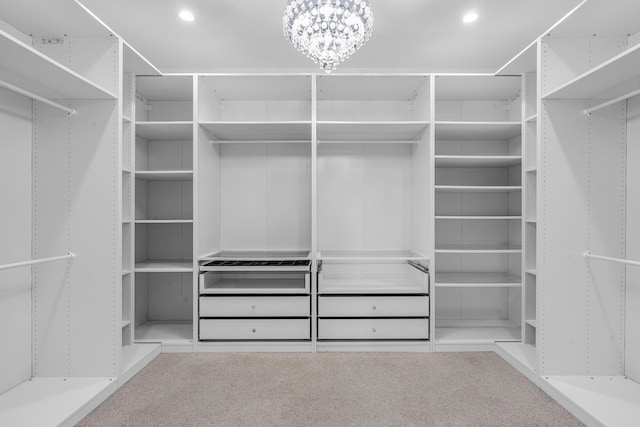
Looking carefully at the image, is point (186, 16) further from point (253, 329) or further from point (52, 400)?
point (52, 400)

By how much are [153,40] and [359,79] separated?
176 centimetres

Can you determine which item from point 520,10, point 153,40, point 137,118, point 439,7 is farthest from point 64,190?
point 520,10

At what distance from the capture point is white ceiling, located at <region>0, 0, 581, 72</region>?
7.97ft

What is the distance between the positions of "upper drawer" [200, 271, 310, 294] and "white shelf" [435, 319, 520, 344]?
1.29 meters

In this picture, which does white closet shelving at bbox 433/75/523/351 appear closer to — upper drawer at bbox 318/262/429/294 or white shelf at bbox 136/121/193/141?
upper drawer at bbox 318/262/429/294

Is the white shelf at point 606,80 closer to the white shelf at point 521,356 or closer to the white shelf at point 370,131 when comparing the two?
the white shelf at point 370,131

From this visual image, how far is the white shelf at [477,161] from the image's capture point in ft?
9.46

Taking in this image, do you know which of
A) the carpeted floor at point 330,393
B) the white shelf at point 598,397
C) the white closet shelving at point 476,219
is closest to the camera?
the white shelf at point 598,397

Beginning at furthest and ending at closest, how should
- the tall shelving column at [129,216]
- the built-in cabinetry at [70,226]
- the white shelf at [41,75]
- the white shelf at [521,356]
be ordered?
the tall shelving column at [129,216] < the white shelf at [521,356] < the built-in cabinetry at [70,226] < the white shelf at [41,75]

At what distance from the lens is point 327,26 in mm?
1830

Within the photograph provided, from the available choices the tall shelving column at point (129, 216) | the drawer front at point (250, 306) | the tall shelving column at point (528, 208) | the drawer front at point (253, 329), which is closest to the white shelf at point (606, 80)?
the tall shelving column at point (528, 208)

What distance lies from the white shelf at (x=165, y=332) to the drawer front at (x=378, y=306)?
1238mm

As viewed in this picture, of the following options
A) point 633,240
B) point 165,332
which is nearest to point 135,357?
point 165,332

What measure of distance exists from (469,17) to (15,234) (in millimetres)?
3396
